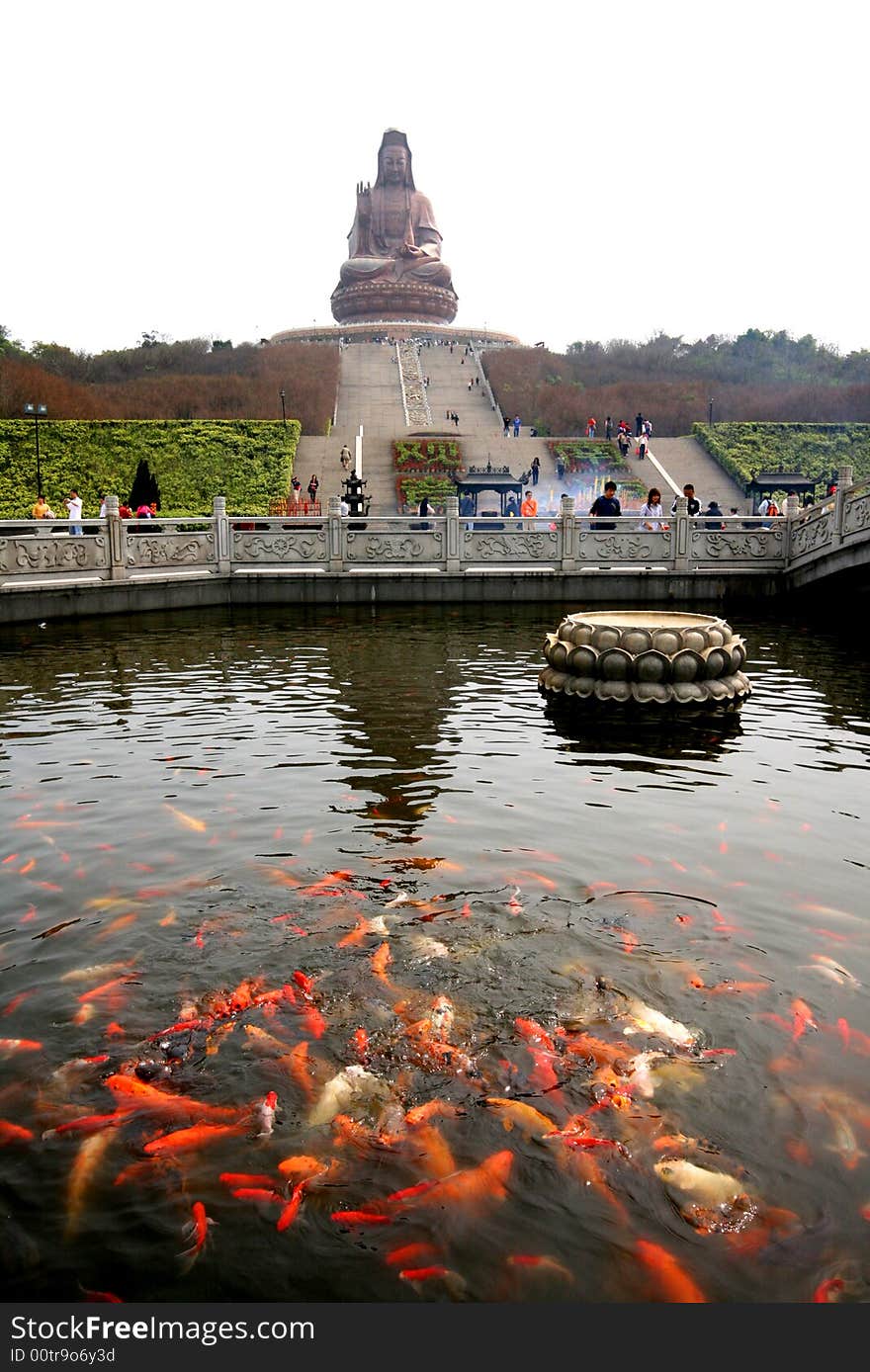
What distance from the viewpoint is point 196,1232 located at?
291 cm

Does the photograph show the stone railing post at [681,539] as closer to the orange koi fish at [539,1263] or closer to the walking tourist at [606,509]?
the walking tourist at [606,509]

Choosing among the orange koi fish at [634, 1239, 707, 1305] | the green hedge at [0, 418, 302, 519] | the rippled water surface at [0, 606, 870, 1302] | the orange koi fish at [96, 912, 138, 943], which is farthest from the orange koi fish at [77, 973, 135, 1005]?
the green hedge at [0, 418, 302, 519]

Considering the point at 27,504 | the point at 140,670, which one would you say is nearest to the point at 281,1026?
the point at 140,670

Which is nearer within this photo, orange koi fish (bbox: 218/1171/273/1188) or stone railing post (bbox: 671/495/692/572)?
orange koi fish (bbox: 218/1171/273/1188)

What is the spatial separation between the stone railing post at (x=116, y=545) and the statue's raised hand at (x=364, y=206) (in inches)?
2084

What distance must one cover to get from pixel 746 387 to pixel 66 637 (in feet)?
160

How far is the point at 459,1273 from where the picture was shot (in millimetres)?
2758

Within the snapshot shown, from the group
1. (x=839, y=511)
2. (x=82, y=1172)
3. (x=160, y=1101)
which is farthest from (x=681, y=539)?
(x=82, y=1172)

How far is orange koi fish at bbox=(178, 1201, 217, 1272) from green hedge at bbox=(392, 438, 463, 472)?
3594 cm

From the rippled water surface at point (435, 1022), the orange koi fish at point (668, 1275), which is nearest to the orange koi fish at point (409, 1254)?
the rippled water surface at point (435, 1022)

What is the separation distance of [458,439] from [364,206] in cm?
3105

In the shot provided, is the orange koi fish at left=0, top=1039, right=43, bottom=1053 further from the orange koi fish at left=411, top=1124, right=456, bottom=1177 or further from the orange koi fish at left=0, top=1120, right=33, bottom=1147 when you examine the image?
the orange koi fish at left=411, top=1124, right=456, bottom=1177

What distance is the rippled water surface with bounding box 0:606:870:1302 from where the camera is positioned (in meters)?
2.87

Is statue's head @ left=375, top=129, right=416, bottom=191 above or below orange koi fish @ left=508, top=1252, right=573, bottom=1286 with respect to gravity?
above
